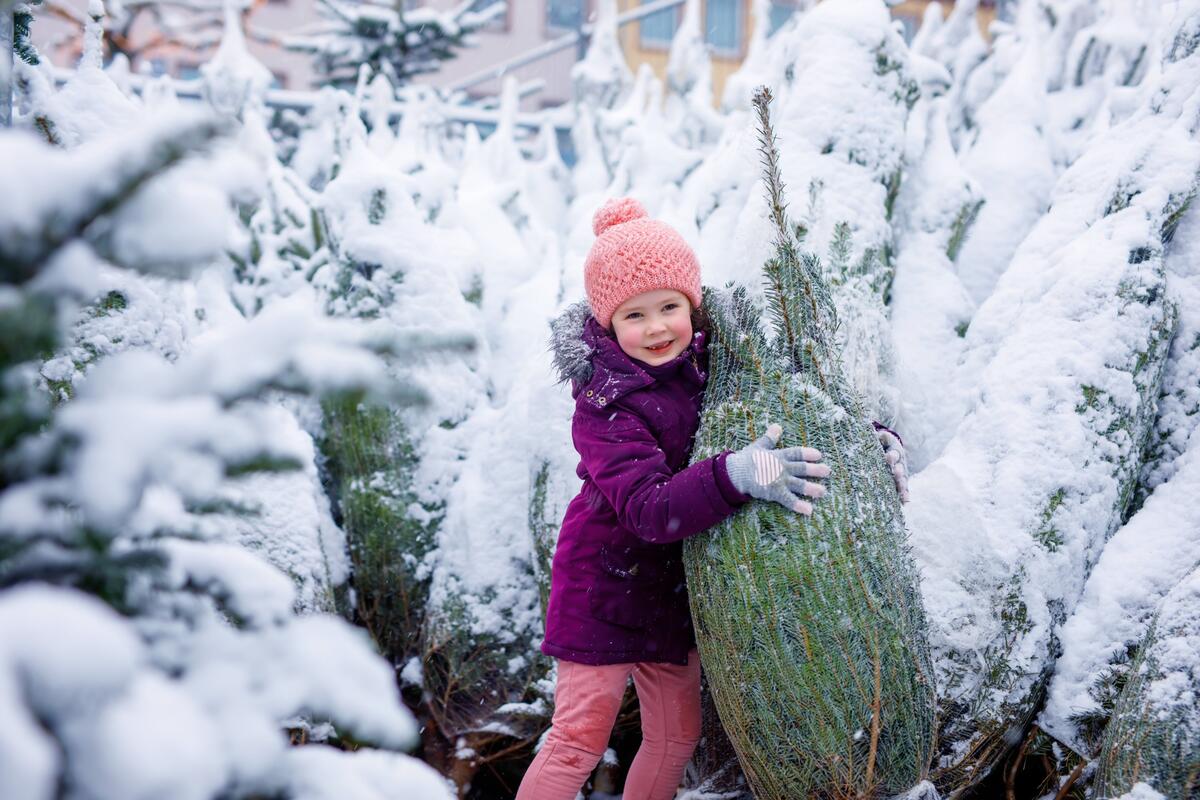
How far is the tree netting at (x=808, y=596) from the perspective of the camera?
1684 millimetres

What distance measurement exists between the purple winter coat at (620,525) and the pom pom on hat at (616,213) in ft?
0.82

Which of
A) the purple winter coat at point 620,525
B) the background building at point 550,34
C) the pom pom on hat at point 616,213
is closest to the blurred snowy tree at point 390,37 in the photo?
the pom pom on hat at point 616,213

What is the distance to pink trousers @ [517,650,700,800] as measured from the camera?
2.05 metres

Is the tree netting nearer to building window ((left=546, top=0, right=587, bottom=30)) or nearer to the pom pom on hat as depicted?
the pom pom on hat

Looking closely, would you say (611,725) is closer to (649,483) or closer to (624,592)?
(624,592)

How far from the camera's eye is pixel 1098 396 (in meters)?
2.10

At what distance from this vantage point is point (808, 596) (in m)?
1.68

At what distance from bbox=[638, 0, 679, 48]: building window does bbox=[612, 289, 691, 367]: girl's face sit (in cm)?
1389

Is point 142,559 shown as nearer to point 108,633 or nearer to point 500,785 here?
point 108,633

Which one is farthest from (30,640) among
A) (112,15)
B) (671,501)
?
(112,15)

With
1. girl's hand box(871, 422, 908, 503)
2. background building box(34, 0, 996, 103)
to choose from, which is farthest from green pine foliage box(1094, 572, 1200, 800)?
background building box(34, 0, 996, 103)

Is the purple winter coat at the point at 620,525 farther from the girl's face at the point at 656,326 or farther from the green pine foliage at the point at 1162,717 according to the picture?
the green pine foliage at the point at 1162,717

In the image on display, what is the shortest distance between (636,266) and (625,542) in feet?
2.11

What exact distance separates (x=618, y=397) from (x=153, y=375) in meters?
1.18
